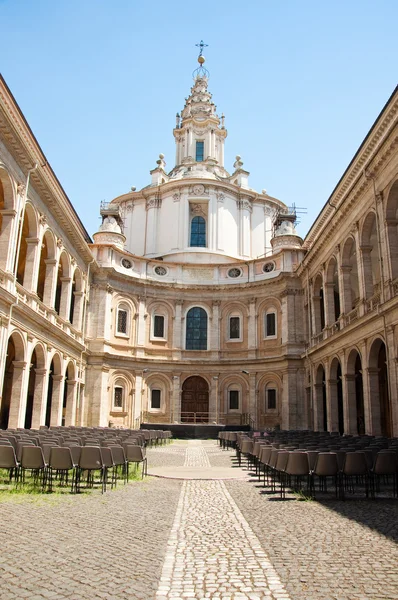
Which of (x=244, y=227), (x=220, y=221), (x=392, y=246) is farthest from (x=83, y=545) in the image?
(x=244, y=227)

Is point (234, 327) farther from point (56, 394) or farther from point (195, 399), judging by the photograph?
point (56, 394)

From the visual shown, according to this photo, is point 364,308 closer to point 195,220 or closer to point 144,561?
point 144,561

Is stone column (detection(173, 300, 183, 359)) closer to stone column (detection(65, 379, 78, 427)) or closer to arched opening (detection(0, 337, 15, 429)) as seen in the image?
stone column (detection(65, 379, 78, 427))

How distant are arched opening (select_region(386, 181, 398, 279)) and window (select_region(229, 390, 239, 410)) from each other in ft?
72.3

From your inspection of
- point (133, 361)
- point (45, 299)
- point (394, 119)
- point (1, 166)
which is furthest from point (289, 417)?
point (1, 166)

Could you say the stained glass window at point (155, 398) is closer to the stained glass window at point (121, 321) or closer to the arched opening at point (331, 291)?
the stained glass window at point (121, 321)

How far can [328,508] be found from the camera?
959 centimetres

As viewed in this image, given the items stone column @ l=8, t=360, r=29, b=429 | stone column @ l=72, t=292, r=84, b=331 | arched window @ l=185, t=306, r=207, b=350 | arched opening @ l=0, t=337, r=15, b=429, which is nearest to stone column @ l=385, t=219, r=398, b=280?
stone column @ l=8, t=360, r=29, b=429

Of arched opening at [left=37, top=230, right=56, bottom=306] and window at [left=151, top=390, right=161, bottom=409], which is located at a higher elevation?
arched opening at [left=37, top=230, right=56, bottom=306]

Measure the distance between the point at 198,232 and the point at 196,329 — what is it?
996cm

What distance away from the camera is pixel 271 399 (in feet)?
129

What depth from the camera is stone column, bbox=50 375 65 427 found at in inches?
1147

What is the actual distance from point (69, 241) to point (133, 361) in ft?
40.2

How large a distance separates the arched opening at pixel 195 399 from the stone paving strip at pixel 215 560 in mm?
30938
